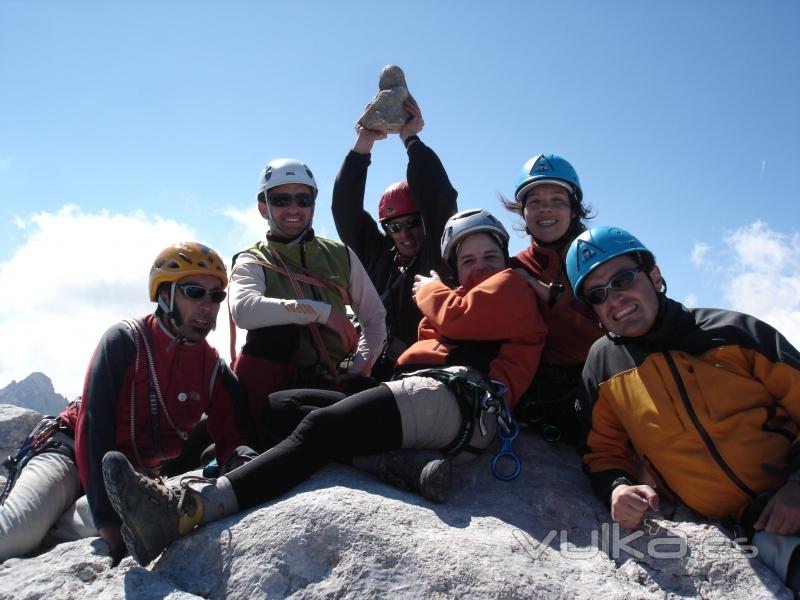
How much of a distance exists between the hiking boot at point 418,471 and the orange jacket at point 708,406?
1.19 metres

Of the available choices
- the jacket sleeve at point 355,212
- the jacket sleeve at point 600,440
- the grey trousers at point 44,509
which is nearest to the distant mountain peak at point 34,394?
the jacket sleeve at point 355,212

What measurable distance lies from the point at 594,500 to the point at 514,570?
143cm

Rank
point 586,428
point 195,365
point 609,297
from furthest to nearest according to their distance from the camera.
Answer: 1. point 195,365
2. point 586,428
3. point 609,297

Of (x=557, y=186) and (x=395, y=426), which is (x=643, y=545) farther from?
(x=557, y=186)

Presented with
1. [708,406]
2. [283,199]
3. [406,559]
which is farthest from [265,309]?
[708,406]

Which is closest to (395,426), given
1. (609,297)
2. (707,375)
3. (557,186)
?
(609,297)

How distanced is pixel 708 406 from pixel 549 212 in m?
3.03

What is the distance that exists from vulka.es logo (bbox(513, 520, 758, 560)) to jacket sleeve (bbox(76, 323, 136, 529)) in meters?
2.97

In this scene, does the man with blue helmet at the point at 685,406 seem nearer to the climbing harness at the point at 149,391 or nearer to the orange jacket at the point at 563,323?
the orange jacket at the point at 563,323

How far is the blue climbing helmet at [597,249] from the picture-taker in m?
4.74

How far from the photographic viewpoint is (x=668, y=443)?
4395mm

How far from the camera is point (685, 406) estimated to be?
4.34 metres

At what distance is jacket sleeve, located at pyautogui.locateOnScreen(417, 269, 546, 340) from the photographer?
5160mm

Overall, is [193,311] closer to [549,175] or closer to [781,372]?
[549,175]
